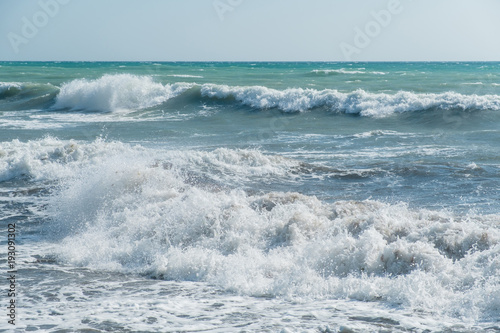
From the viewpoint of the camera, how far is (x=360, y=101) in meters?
25.4

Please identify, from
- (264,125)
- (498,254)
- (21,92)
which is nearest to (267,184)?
(498,254)

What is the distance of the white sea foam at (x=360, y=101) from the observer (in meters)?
23.9

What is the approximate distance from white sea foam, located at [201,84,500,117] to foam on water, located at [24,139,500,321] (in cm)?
1534

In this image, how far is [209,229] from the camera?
8227mm

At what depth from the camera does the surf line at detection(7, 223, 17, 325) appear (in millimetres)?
5630

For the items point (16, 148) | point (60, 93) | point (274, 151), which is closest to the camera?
point (16, 148)

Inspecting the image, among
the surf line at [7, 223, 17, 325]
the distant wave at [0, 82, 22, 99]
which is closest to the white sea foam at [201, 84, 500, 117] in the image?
the distant wave at [0, 82, 22, 99]

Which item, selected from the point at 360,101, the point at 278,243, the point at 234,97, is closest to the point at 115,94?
the point at 234,97

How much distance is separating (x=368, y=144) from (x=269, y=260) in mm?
10446

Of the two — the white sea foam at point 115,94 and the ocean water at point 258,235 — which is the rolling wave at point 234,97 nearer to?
the white sea foam at point 115,94

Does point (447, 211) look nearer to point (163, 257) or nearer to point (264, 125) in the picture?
point (163, 257)

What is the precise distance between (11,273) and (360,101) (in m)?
20.5

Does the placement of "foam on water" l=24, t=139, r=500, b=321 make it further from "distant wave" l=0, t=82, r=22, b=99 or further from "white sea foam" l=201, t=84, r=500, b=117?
"distant wave" l=0, t=82, r=22, b=99

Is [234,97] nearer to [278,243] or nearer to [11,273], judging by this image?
[278,243]
